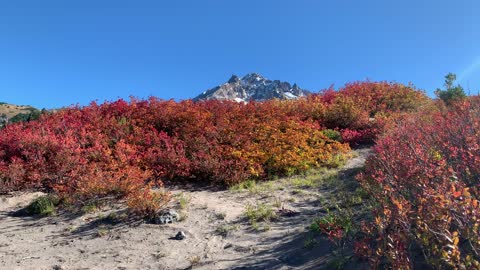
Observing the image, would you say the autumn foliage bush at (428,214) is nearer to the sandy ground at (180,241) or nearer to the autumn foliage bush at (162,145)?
the sandy ground at (180,241)

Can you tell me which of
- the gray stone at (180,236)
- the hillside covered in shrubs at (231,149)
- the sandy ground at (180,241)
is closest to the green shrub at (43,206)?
the sandy ground at (180,241)

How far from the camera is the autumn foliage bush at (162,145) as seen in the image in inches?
344

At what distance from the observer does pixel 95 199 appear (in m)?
7.91

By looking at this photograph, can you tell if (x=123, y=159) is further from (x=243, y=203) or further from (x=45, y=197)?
(x=243, y=203)

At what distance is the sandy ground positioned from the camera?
17.9 ft

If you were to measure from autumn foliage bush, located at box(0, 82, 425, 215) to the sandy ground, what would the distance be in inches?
26.8

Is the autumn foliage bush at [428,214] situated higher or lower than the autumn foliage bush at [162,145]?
lower

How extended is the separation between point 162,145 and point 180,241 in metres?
5.00

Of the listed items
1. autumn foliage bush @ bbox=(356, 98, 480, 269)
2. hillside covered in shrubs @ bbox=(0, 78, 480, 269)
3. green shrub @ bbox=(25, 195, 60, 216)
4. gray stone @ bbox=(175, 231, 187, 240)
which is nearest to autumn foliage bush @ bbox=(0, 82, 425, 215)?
hillside covered in shrubs @ bbox=(0, 78, 480, 269)

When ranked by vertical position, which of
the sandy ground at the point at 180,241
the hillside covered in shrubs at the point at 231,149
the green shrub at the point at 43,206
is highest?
the hillside covered in shrubs at the point at 231,149

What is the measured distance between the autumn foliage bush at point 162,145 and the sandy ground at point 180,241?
68cm

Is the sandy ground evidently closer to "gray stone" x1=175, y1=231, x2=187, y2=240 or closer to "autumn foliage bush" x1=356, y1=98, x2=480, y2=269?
"gray stone" x1=175, y1=231, x2=187, y2=240

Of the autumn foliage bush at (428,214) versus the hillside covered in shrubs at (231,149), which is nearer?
the autumn foliage bush at (428,214)

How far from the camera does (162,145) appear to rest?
35.7ft
